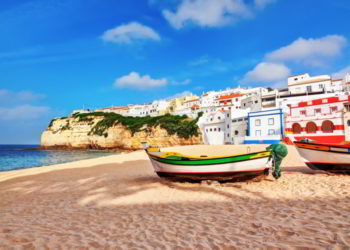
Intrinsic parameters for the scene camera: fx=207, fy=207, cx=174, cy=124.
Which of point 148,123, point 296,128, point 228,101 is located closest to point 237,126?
point 296,128

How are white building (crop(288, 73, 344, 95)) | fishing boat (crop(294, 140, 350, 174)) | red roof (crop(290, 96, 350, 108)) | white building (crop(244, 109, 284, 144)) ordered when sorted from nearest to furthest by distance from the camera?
fishing boat (crop(294, 140, 350, 174)) < red roof (crop(290, 96, 350, 108)) < white building (crop(244, 109, 284, 144)) < white building (crop(288, 73, 344, 95))

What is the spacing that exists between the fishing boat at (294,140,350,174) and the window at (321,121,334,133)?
2251 cm

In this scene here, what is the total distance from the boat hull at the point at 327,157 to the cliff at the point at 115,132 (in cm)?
4067

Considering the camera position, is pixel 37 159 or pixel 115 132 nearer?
pixel 37 159

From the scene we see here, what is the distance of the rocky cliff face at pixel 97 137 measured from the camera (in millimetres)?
57188

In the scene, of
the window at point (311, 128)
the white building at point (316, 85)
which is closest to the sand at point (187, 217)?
the window at point (311, 128)

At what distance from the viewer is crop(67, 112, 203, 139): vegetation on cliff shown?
176 ft

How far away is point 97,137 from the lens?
68.1m

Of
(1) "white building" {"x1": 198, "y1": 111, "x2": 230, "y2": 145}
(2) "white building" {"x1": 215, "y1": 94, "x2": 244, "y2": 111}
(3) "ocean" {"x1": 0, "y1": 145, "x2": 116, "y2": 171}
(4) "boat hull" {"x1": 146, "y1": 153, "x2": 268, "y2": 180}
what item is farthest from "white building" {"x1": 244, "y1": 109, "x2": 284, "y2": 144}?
(3) "ocean" {"x1": 0, "y1": 145, "x2": 116, "y2": 171}

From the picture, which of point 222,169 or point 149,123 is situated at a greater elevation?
point 149,123

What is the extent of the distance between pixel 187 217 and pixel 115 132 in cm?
6397

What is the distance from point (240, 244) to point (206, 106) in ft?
202

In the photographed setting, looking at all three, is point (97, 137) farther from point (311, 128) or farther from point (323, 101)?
point (323, 101)

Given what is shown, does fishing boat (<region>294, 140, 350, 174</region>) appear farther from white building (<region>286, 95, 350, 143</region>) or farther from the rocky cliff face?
the rocky cliff face
